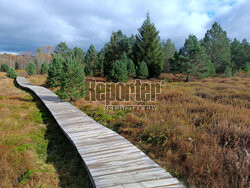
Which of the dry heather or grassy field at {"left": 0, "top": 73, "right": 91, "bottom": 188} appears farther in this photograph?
grassy field at {"left": 0, "top": 73, "right": 91, "bottom": 188}

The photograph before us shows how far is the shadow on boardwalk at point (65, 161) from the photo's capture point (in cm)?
307

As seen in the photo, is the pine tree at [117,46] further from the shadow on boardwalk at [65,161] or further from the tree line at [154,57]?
the shadow on boardwalk at [65,161]

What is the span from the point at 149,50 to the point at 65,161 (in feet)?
85.7

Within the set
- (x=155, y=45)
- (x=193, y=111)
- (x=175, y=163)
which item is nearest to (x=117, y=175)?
(x=175, y=163)

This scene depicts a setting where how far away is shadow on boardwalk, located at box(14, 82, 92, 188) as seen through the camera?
3.07 meters

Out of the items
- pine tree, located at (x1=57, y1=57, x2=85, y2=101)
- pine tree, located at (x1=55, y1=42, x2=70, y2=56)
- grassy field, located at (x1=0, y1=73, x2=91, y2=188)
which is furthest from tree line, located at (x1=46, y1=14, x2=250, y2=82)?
pine tree, located at (x1=55, y1=42, x2=70, y2=56)

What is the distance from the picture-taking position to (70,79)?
9203 millimetres

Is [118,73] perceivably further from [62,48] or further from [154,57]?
[62,48]

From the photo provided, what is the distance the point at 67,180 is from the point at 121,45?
32.8 meters

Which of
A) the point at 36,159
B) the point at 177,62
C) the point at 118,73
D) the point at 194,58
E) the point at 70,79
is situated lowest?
the point at 36,159

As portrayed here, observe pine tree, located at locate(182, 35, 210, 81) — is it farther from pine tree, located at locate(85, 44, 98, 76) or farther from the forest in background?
pine tree, located at locate(85, 44, 98, 76)

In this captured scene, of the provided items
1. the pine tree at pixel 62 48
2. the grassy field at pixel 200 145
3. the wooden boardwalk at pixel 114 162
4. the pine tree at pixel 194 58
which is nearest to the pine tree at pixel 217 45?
the pine tree at pixel 194 58

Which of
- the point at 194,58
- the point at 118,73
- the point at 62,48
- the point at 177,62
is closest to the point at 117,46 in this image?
the point at 177,62

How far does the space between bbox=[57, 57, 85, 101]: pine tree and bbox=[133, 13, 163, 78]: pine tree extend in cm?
1914
